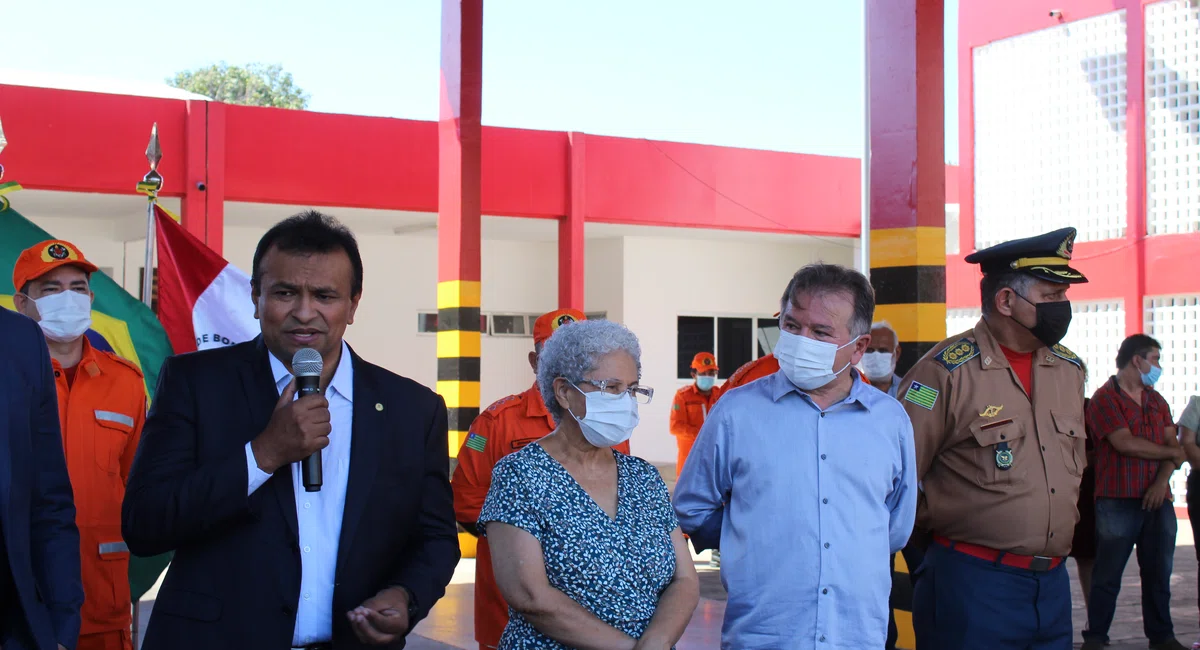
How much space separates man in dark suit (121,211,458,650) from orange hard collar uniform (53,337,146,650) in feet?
5.44

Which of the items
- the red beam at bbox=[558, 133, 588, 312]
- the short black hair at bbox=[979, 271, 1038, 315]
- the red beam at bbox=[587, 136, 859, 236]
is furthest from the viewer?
the red beam at bbox=[587, 136, 859, 236]

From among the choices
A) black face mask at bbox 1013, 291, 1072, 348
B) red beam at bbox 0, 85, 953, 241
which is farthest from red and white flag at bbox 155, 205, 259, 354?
red beam at bbox 0, 85, 953, 241

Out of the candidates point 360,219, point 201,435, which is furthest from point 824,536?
point 360,219

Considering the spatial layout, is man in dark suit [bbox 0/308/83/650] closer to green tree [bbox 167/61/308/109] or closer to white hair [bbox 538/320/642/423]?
white hair [bbox 538/320/642/423]

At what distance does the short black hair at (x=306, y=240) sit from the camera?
2801 mm

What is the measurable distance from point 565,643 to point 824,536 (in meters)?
0.79

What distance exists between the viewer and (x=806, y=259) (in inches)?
846

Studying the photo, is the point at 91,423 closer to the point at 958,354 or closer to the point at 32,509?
the point at 32,509

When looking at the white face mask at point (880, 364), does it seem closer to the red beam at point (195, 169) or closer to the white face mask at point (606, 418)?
the white face mask at point (606, 418)

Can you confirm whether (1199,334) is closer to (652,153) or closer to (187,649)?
(652,153)

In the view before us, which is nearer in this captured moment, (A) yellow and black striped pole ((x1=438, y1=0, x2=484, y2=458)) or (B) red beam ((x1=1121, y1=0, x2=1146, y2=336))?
(A) yellow and black striped pole ((x1=438, y1=0, x2=484, y2=458))

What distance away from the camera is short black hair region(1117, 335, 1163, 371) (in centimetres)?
748

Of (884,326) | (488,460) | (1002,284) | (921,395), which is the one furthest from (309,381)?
(884,326)

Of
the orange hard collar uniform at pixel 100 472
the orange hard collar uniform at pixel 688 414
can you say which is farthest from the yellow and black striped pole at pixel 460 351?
the orange hard collar uniform at pixel 100 472
